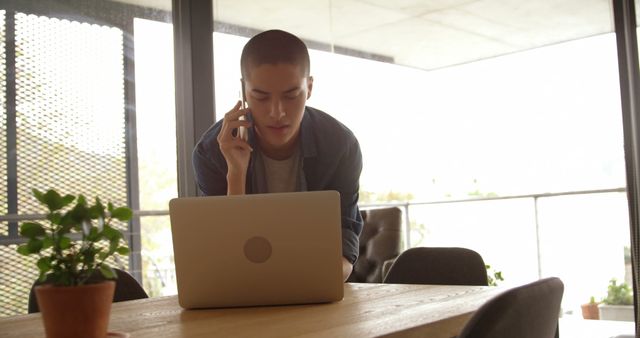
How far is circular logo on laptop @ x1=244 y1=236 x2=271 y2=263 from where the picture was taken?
153 cm

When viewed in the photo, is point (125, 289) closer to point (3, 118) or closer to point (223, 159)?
point (223, 159)

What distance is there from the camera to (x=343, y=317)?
1375mm

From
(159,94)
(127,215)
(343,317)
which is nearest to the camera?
(127,215)

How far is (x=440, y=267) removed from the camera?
2.31 m

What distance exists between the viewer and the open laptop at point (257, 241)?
152 centimetres

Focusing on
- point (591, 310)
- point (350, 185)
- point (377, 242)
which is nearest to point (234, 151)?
point (350, 185)

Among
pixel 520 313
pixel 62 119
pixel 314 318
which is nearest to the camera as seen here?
pixel 520 313

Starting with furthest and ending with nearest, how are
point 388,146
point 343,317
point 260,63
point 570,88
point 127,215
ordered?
1. point 388,146
2. point 570,88
3. point 260,63
4. point 343,317
5. point 127,215

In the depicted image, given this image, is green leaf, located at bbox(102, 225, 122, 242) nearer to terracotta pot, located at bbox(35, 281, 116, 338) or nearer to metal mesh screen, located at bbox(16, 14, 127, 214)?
terracotta pot, located at bbox(35, 281, 116, 338)

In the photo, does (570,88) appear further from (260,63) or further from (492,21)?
(260,63)

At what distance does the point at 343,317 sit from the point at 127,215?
1.53 ft

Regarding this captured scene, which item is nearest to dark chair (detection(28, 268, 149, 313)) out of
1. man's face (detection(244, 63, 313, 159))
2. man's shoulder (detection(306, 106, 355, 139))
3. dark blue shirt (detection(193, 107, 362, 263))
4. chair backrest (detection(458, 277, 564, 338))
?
dark blue shirt (detection(193, 107, 362, 263))

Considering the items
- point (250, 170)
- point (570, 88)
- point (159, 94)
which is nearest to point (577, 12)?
point (570, 88)

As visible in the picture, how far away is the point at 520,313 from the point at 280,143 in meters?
1.25
